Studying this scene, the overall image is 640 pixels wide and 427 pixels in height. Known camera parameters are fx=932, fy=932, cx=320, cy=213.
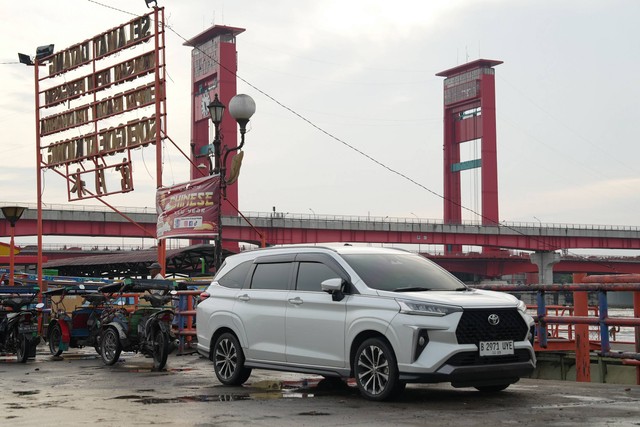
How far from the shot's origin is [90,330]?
1680cm

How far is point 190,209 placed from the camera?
2267 cm

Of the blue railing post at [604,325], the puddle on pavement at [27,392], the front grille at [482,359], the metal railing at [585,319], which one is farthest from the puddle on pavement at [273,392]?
the blue railing post at [604,325]

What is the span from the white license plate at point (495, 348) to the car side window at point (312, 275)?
6.33 ft

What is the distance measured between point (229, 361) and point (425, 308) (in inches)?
132

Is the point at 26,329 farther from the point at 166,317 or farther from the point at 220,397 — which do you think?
the point at 220,397

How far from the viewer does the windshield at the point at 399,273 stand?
9.99 metres

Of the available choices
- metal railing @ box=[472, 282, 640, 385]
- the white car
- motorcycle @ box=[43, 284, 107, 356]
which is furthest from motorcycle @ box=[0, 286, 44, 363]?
metal railing @ box=[472, 282, 640, 385]

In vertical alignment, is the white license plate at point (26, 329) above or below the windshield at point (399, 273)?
below

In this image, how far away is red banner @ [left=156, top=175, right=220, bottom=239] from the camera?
864 inches

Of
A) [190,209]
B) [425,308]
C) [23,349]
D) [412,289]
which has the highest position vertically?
[190,209]

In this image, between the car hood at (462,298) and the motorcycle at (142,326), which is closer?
the car hood at (462,298)

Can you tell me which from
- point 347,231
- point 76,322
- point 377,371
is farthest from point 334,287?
point 347,231

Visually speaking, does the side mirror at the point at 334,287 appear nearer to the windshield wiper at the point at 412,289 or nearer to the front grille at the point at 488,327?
the windshield wiper at the point at 412,289

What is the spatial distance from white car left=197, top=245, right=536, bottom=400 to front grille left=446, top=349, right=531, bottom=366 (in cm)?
1
